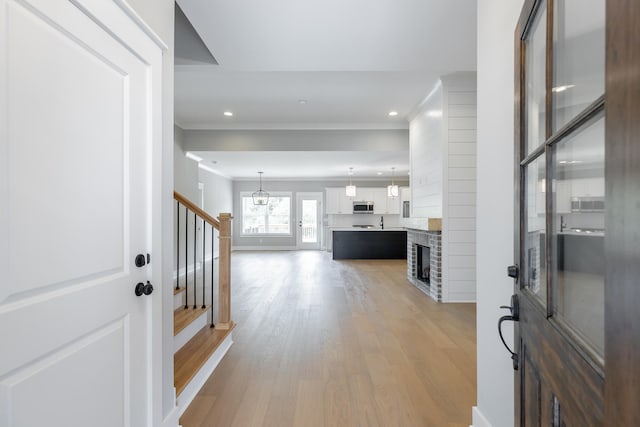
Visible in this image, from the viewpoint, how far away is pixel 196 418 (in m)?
1.86

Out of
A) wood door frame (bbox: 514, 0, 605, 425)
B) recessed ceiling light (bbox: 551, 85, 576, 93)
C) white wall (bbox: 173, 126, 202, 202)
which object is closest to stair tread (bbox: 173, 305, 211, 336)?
wood door frame (bbox: 514, 0, 605, 425)

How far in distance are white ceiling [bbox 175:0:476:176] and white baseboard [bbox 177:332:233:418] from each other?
2.66 m

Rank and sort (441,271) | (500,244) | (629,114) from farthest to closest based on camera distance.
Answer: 1. (441,271)
2. (500,244)
3. (629,114)

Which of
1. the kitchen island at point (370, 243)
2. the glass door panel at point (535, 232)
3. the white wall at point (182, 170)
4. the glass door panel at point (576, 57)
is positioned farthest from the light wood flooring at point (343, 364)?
the kitchen island at point (370, 243)

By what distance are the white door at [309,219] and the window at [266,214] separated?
43 cm

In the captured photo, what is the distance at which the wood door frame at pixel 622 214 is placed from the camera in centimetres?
41

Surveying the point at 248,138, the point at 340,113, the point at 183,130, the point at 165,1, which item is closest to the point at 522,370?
the point at 165,1

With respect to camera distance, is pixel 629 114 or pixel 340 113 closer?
pixel 629 114

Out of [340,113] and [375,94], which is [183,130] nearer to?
[340,113]

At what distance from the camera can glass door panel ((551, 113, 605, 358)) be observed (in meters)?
0.59

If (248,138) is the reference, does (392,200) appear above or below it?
below

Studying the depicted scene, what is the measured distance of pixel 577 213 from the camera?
696mm

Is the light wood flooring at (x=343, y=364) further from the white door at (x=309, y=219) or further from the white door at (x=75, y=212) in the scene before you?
the white door at (x=309, y=219)

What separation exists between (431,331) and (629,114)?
3.17m
